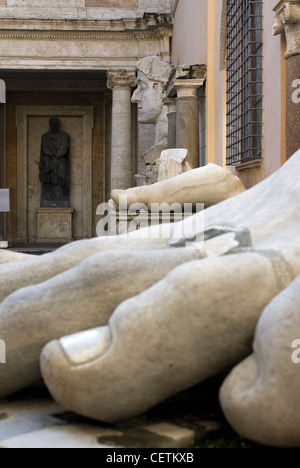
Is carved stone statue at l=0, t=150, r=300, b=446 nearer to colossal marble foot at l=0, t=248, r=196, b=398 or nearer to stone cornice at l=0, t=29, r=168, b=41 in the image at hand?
colossal marble foot at l=0, t=248, r=196, b=398

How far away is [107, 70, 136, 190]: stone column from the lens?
46.1 ft

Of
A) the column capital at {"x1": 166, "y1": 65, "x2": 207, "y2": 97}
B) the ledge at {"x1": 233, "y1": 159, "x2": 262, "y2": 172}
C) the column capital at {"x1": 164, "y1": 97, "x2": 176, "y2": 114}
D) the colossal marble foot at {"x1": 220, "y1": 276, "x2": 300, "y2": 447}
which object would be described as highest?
the column capital at {"x1": 166, "y1": 65, "x2": 207, "y2": 97}

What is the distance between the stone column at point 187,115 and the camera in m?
9.24

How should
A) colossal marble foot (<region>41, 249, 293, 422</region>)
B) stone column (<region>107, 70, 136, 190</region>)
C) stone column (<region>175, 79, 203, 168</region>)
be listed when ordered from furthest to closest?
stone column (<region>107, 70, 136, 190</region>) → stone column (<region>175, 79, 203, 168</region>) → colossal marble foot (<region>41, 249, 293, 422</region>)

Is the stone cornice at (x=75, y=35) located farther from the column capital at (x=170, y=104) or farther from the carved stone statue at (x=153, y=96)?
the column capital at (x=170, y=104)

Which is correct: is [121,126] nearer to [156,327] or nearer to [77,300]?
[77,300]

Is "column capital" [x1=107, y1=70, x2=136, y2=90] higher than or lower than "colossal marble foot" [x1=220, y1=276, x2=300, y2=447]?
higher

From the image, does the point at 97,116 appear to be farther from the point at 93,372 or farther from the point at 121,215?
the point at 93,372

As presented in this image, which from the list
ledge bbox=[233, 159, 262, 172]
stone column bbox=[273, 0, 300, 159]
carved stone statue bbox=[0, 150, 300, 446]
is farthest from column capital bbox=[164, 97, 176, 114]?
carved stone statue bbox=[0, 150, 300, 446]

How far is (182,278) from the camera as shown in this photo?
1.61 meters

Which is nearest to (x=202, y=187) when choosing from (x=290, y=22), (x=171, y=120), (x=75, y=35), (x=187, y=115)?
(x=290, y=22)

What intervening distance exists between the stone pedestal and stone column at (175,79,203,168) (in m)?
8.01

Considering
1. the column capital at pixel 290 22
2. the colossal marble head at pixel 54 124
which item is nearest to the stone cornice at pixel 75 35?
the colossal marble head at pixel 54 124

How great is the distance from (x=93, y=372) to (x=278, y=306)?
1.44 feet
